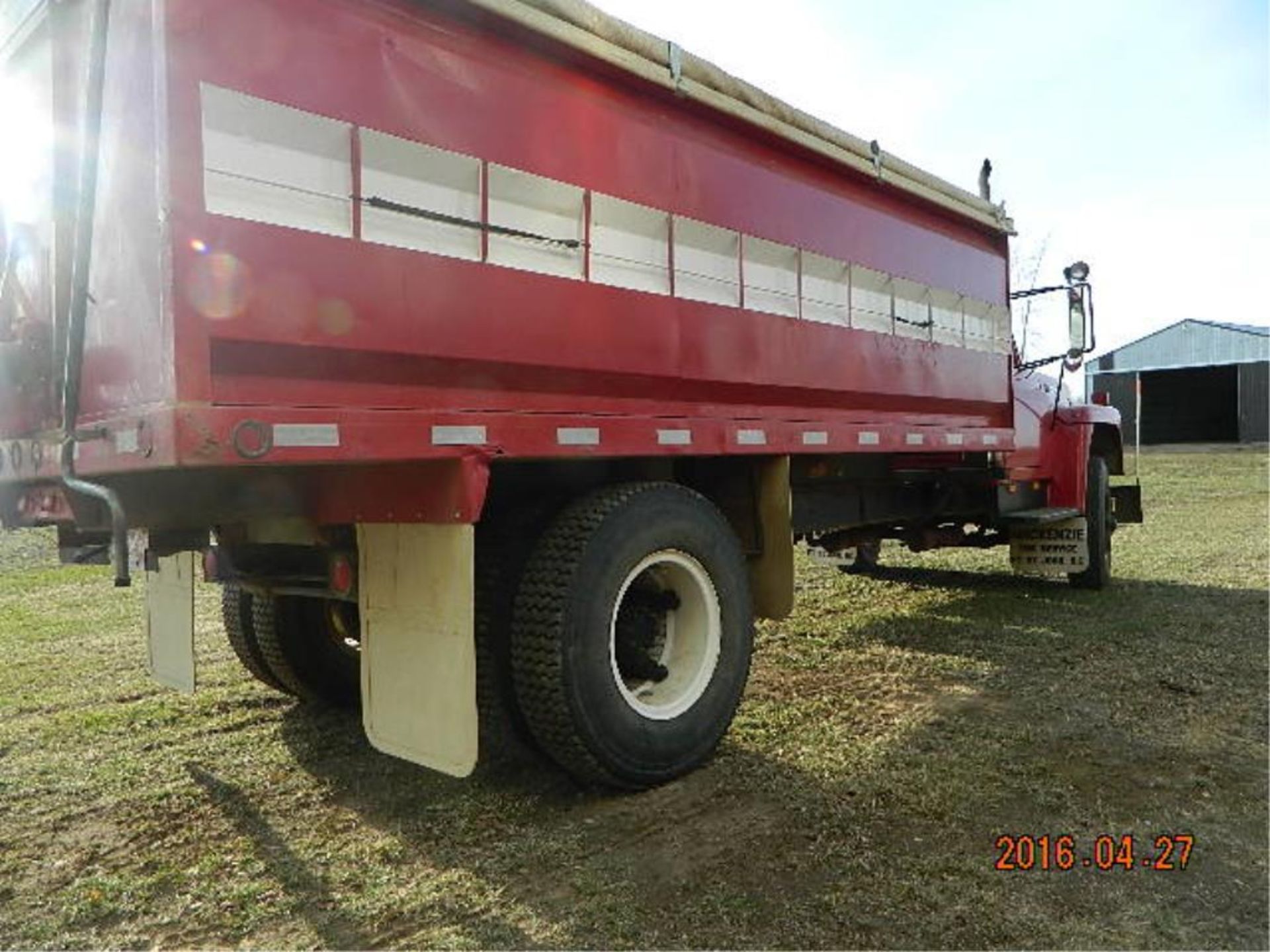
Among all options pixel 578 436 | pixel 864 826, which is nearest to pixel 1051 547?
pixel 864 826

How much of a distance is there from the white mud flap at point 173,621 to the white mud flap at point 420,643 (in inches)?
43.8

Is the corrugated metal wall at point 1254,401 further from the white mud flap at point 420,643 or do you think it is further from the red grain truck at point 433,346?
the white mud flap at point 420,643

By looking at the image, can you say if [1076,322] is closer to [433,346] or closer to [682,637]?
[682,637]

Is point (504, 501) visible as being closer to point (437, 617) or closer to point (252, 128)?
point (437, 617)

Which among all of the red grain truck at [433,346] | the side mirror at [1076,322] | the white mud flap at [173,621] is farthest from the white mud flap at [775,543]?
the side mirror at [1076,322]

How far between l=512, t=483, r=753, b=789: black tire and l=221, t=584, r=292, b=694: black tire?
5.59 feet

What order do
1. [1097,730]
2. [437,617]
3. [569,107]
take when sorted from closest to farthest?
[437,617]
[569,107]
[1097,730]

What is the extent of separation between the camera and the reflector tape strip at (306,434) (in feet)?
8.20

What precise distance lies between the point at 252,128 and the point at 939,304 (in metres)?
4.08

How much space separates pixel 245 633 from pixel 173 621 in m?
0.41

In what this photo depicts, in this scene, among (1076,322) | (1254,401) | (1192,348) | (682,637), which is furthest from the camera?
(1192,348)

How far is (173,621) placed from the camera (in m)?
3.98

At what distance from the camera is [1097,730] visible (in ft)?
12.8

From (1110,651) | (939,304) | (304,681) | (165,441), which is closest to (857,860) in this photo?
(165,441)
